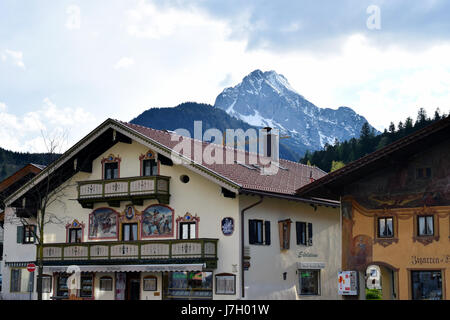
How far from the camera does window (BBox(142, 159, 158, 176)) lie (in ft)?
127

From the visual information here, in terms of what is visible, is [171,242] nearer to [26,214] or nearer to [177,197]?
[177,197]

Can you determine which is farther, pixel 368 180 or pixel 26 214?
pixel 26 214

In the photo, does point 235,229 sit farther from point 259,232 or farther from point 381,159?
point 381,159

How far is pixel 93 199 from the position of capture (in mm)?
39562

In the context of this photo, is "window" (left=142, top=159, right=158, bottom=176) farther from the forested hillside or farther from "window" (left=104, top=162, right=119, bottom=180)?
the forested hillside

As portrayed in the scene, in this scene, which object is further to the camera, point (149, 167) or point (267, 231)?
point (149, 167)

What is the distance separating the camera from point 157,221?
38.1 metres

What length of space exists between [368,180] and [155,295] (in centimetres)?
1487

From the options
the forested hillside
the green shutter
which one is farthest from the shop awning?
the forested hillside

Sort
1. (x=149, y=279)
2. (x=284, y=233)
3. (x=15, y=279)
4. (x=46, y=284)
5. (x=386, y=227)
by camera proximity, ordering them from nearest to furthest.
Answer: (x=386, y=227)
(x=284, y=233)
(x=149, y=279)
(x=46, y=284)
(x=15, y=279)

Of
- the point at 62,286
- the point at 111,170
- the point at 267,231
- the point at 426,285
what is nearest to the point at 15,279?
the point at 62,286

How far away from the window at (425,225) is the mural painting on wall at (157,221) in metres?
14.9

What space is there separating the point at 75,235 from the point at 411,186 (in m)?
22.3
